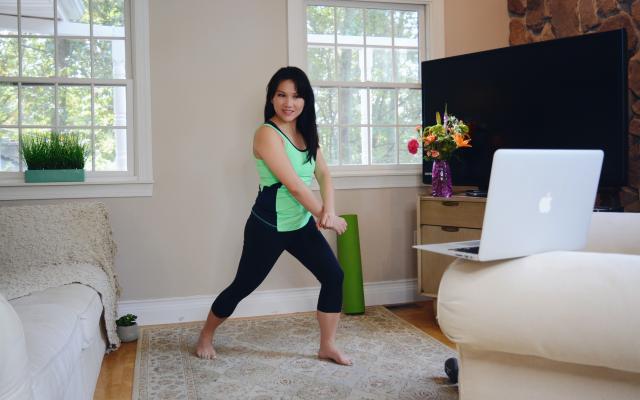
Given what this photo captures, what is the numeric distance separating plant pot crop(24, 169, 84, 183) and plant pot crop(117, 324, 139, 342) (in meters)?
0.95

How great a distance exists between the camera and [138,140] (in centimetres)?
371

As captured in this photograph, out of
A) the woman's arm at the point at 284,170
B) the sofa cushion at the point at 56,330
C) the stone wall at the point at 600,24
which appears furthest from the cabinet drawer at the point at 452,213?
the sofa cushion at the point at 56,330

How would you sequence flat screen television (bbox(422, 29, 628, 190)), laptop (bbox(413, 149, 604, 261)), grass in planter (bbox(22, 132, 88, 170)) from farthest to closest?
grass in planter (bbox(22, 132, 88, 170)), flat screen television (bbox(422, 29, 628, 190)), laptop (bbox(413, 149, 604, 261))

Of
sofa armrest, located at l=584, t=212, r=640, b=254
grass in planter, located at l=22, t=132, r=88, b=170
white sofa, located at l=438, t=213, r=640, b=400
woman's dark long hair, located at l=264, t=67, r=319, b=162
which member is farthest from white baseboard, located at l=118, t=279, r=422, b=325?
white sofa, located at l=438, t=213, r=640, b=400

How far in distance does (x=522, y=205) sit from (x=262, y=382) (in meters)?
1.56

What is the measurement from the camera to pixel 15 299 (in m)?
2.27

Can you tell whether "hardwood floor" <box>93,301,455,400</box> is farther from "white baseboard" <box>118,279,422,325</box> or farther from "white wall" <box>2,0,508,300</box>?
"white wall" <box>2,0,508,300</box>

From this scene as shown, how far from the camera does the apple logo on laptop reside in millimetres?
1674

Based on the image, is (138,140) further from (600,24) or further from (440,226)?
(600,24)

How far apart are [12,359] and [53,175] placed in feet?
7.97

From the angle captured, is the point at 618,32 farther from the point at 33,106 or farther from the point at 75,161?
the point at 33,106

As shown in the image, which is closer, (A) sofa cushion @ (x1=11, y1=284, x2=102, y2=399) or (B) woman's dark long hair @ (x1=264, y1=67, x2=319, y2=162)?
(A) sofa cushion @ (x1=11, y1=284, x2=102, y2=399)

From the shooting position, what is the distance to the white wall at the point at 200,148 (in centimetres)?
374

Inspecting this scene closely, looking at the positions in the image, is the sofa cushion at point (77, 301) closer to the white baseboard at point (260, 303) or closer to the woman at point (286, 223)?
the woman at point (286, 223)
